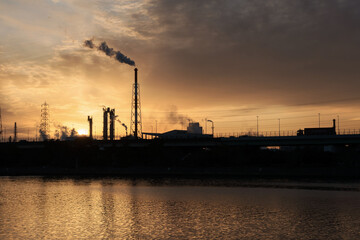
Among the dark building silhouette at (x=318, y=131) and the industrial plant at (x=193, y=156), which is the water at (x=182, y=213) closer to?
the industrial plant at (x=193, y=156)

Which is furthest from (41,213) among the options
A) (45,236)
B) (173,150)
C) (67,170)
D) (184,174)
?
(173,150)

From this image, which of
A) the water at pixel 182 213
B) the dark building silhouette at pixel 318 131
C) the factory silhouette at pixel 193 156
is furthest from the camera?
the dark building silhouette at pixel 318 131

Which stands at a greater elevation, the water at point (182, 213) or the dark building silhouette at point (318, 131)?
the dark building silhouette at point (318, 131)

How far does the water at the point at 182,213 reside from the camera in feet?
125

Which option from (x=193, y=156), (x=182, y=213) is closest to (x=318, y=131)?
(x=193, y=156)

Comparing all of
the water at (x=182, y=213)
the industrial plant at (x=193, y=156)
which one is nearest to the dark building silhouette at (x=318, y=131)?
the industrial plant at (x=193, y=156)

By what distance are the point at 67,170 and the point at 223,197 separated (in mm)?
73752

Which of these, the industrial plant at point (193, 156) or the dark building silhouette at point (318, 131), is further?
the dark building silhouette at point (318, 131)

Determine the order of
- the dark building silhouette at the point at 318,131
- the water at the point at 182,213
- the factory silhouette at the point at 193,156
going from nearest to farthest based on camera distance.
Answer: the water at the point at 182,213
the factory silhouette at the point at 193,156
the dark building silhouette at the point at 318,131

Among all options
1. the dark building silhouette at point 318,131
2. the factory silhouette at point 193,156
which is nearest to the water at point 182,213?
the factory silhouette at point 193,156

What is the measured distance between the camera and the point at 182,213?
49031 mm

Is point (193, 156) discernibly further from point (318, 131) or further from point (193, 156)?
point (318, 131)

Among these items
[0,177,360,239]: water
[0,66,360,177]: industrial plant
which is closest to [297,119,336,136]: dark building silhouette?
[0,66,360,177]: industrial plant

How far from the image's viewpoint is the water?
125ft
